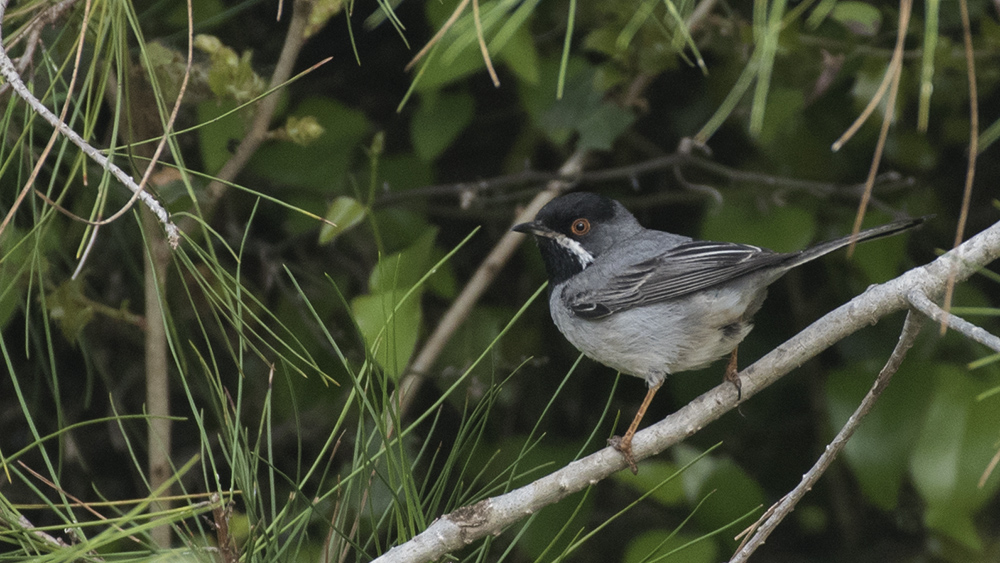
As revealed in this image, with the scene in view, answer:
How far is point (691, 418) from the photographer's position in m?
2.27

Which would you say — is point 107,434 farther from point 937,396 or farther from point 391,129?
point 937,396

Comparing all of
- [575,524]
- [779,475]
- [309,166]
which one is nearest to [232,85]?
[309,166]

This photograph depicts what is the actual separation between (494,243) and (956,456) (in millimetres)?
1997

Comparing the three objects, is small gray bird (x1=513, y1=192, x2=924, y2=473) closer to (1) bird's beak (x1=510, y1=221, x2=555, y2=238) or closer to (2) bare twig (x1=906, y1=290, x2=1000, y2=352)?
(1) bird's beak (x1=510, y1=221, x2=555, y2=238)

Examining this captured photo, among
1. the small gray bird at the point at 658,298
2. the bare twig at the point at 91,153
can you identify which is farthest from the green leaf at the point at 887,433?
the bare twig at the point at 91,153

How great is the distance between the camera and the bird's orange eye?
3.23 m

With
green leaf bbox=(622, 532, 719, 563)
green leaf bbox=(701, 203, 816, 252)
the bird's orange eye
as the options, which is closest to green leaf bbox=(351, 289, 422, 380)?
the bird's orange eye

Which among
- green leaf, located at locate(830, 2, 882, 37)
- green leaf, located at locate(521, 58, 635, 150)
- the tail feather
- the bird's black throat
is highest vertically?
green leaf, located at locate(830, 2, 882, 37)

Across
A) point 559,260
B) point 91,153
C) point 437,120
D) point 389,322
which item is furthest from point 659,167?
point 91,153

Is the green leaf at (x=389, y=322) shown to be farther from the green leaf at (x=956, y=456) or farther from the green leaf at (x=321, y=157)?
the green leaf at (x=956, y=456)

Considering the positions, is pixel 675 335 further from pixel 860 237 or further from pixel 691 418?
pixel 860 237

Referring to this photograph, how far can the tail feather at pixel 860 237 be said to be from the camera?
2.15m

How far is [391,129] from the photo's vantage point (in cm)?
390

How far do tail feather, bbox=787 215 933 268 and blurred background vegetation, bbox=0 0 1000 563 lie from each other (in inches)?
25.2
